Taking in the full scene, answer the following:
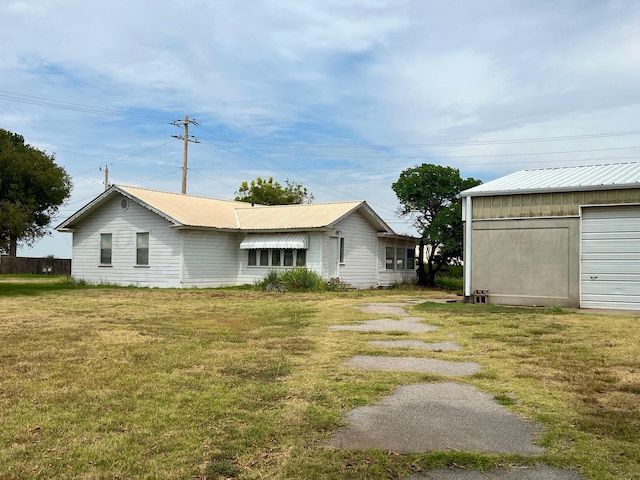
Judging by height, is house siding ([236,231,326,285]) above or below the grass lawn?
above

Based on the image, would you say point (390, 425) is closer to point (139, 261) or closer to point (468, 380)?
point (468, 380)

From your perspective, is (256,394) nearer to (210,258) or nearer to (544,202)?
(544,202)

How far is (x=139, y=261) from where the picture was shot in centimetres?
2473

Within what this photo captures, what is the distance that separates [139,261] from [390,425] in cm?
→ 2173

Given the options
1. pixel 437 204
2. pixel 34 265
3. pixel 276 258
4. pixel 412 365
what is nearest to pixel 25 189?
pixel 34 265

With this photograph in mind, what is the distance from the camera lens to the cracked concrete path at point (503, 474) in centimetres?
370

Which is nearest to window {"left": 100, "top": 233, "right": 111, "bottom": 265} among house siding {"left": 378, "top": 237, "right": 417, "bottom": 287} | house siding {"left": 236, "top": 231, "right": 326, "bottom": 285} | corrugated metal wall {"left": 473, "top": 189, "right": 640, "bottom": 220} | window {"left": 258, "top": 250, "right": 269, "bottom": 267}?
house siding {"left": 236, "top": 231, "right": 326, "bottom": 285}

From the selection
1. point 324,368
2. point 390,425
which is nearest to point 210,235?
point 324,368

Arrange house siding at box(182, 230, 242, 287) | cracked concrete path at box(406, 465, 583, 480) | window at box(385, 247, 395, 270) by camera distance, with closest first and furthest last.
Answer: cracked concrete path at box(406, 465, 583, 480) → house siding at box(182, 230, 242, 287) → window at box(385, 247, 395, 270)

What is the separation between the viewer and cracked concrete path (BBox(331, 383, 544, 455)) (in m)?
4.30

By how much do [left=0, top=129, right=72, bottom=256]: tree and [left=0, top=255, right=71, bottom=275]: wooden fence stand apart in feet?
4.41

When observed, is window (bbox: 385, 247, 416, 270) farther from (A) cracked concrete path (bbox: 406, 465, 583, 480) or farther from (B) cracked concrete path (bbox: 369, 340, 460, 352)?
(A) cracked concrete path (bbox: 406, 465, 583, 480)

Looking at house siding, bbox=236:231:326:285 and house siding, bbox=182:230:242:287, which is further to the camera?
house siding, bbox=236:231:326:285

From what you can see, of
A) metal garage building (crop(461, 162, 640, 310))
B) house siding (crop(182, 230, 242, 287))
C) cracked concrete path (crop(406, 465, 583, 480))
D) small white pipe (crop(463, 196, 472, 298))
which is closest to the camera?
cracked concrete path (crop(406, 465, 583, 480))
